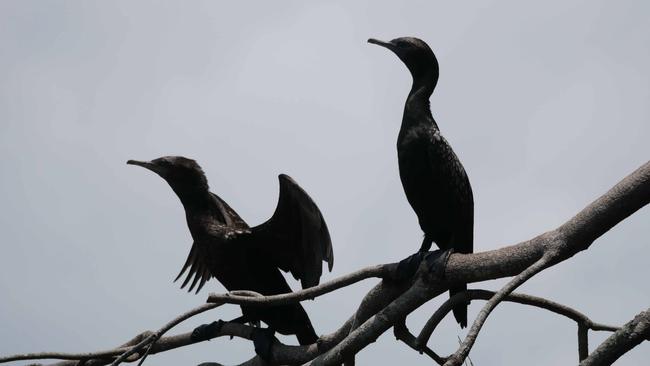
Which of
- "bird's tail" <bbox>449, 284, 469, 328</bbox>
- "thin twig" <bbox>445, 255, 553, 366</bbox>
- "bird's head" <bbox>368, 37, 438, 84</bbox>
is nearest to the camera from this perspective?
"thin twig" <bbox>445, 255, 553, 366</bbox>

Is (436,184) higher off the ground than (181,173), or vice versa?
(181,173)

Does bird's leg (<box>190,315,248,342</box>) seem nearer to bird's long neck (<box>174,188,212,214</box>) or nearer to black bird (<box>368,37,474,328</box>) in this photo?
bird's long neck (<box>174,188,212,214</box>)

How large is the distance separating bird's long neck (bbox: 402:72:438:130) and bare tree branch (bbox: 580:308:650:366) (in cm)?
178

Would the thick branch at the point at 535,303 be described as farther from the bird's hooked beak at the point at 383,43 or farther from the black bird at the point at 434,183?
the bird's hooked beak at the point at 383,43

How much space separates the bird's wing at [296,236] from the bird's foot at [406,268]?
3.83ft

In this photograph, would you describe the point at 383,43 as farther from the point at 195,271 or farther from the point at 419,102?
the point at 195,271

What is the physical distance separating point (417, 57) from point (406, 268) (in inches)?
56.9

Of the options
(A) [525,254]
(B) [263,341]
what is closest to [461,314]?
(A) [525,254]

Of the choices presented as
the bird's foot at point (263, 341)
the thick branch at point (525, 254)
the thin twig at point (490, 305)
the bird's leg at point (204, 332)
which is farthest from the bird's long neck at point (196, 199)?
the thin twig at point (490, 305)

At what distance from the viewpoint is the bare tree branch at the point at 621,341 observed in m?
3.59

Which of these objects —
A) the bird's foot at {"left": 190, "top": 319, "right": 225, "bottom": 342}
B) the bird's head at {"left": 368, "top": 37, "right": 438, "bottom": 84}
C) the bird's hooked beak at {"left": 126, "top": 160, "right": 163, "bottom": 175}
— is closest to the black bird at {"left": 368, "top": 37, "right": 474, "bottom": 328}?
the bird's head at {"left": 368, "top": 37, "right": 438, "bottom": 84}

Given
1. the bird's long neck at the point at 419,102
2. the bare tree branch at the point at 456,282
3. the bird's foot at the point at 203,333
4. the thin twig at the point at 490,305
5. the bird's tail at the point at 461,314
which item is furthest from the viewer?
the bird's foot at the point at 203,333

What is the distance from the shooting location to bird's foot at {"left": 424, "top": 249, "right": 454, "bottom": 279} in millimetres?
4336

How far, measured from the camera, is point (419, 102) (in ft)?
17.2
